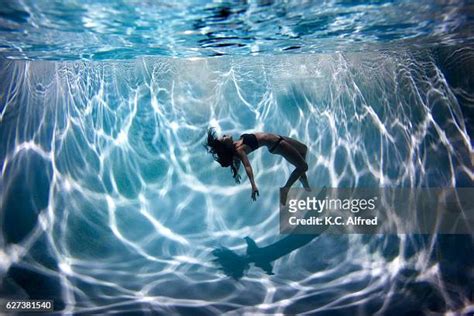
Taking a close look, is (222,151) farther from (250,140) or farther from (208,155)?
(208,155)

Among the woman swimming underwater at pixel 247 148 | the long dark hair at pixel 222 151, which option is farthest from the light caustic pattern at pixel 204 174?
the long dark hair at pixel 222 151

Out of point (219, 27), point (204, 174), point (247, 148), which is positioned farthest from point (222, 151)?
point (204, 174)

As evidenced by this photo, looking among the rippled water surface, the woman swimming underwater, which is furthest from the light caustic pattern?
the woman swimming underwater

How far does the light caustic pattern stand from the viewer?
20.9ft

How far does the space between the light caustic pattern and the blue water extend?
0.03m

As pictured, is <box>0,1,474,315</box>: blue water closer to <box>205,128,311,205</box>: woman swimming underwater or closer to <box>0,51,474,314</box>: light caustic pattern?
<box>0,51,474,314</box>: light caustic pattern

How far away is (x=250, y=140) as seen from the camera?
577cm

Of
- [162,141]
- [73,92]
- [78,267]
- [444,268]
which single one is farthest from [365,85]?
[78,267]

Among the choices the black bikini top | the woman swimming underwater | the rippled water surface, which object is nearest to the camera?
the rippled water surface

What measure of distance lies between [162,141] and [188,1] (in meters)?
3.85

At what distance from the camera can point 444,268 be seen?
253 inches

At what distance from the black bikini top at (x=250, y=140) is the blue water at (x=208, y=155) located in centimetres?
197

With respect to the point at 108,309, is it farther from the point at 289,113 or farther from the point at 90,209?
the point at 289,113

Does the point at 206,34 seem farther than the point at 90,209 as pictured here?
No
